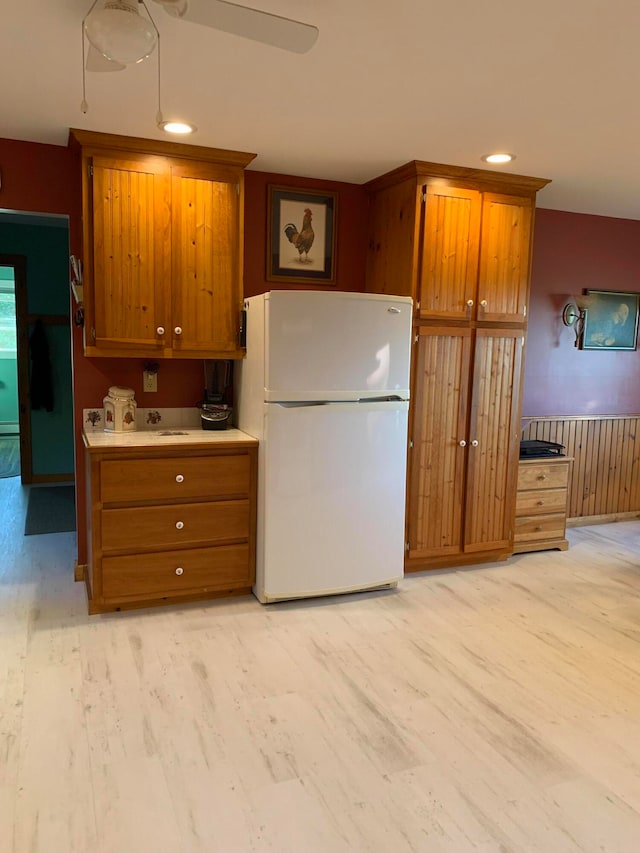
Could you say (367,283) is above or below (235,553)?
above

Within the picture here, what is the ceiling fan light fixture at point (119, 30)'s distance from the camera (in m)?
1.54

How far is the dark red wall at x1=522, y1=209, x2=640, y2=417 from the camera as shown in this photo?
471cm

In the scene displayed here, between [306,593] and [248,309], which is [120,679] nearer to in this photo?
[306,593]

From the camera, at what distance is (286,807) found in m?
1.90

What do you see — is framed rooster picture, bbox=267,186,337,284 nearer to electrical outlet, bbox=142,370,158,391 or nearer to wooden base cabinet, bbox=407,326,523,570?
wooden base cabinet, bbox=407,326,523,570

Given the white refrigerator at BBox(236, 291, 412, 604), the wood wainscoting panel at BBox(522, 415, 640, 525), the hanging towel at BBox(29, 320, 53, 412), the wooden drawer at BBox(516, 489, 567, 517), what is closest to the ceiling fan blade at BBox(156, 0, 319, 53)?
the white refrigerator at BBox(236, 291, 412, 604)

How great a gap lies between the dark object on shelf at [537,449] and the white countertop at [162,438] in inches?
Answer: 77.4

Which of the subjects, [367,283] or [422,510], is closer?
[422,510]

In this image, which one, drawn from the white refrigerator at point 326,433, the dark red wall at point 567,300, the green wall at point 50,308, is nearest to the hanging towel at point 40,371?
the green wall at point 50,308

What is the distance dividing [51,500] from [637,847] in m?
4.79

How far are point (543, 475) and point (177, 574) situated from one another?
2482 millimetres

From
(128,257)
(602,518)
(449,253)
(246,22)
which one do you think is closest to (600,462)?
(602,518)

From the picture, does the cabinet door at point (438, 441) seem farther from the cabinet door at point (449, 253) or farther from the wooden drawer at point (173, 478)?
the wooden drawer at point (173, 478)

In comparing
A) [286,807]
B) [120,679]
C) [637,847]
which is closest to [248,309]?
[120,679]
